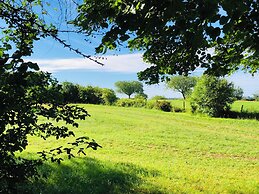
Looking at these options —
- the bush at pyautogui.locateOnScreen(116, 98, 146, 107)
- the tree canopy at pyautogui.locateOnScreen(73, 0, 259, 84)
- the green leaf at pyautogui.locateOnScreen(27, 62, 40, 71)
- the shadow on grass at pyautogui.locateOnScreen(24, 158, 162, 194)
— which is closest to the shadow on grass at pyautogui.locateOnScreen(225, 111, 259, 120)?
the bush at pyautogui.locateOnScreen(116, 98, 146, 107)

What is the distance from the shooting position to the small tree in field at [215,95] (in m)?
42.5

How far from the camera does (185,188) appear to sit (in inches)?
329

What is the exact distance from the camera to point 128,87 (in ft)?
481

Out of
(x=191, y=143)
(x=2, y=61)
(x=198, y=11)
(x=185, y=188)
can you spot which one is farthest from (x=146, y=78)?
(x=191, y=143)

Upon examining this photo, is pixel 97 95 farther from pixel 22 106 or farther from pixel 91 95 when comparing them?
pixel 22 106

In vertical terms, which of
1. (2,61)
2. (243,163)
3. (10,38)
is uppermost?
(10,38)

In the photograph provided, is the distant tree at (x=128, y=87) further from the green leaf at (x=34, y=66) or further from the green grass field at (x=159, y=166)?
the green leaf at (x=34, y=66)

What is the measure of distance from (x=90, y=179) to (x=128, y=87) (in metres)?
139

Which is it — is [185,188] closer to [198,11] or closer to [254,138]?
[198,11]

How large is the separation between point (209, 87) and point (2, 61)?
4217 centimetres

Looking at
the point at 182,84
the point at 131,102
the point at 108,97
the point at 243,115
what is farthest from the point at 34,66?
the point at 182,84

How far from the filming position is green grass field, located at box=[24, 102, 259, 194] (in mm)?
7992

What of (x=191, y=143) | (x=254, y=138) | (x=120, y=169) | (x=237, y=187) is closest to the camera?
(x=237, y=187)

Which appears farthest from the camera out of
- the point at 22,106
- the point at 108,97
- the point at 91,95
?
the point at 108,97
